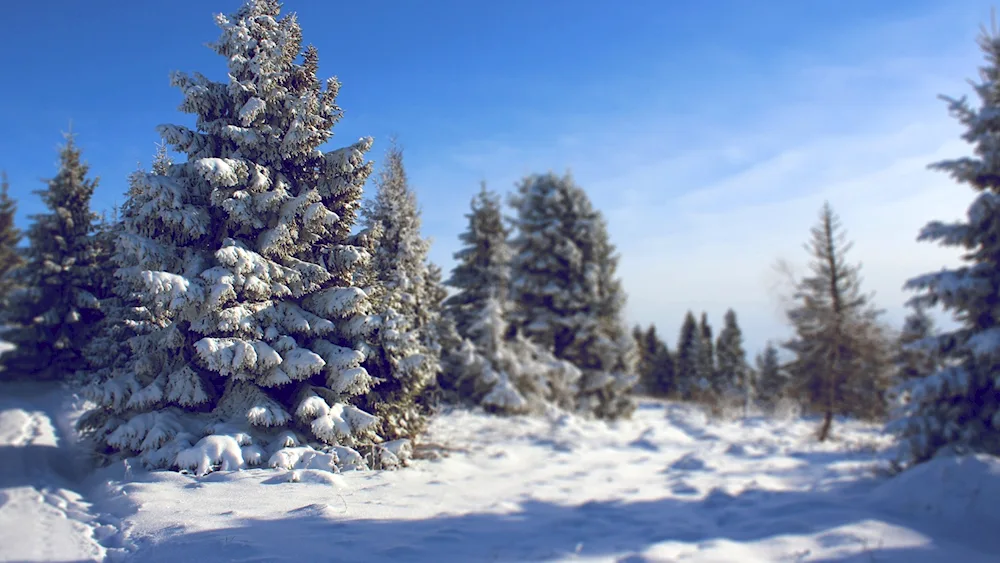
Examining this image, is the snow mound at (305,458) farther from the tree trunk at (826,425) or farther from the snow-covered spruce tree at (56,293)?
the tree trunk at (826,425)

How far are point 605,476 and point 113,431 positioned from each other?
984 centimetres

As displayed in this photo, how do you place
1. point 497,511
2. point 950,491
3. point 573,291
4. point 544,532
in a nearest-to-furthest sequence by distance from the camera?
point 544,532
point 950,491
point 497,511
point 573,291

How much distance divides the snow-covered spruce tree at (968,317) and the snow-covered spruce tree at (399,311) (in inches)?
376

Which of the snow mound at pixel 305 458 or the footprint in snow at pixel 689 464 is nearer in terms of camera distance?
the snow mound at pixel 305 458

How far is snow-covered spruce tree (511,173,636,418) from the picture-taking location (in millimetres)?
22984

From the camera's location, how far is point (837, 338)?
1944 centimetres

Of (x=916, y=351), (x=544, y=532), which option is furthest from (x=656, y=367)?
(x=544, y=532)

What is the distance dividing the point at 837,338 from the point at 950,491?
469 inches

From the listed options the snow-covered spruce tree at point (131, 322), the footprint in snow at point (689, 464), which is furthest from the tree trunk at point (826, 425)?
the snow-covered spruce tree at point (131, 322)

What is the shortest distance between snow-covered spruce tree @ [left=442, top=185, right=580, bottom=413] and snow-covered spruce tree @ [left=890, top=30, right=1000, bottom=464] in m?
10.6

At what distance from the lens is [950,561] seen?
6836 mm

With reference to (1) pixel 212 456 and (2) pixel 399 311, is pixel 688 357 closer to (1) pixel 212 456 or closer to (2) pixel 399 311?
(2) pixel 399 311

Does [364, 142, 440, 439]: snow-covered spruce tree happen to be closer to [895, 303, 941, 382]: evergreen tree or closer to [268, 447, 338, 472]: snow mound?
[268, 447, 338, 472]: snow mound

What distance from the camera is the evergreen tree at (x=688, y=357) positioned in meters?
51.5
